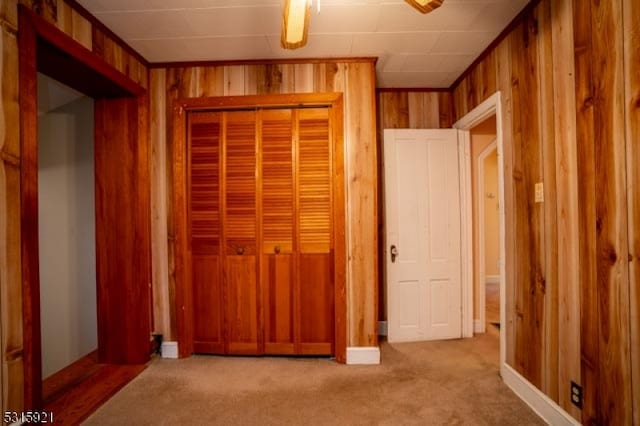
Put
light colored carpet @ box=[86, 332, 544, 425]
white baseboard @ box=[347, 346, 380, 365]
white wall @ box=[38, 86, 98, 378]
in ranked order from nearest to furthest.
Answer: light colored carpet @ box=[86, 332, 544, 425]
white baseboard @ box=[347, 346, 380, 365]
white wall @ box=[38, 86, 98, 378]

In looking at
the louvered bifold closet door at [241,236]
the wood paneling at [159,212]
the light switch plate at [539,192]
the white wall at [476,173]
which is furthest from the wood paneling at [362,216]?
the wood paneling at [159,212]

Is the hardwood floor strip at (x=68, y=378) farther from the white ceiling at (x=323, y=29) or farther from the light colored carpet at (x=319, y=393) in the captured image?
the white ceiling at (x=323, y=29)

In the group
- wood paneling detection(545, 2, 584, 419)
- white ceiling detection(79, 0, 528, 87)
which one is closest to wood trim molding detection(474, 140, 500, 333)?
white ceiling detection(79, 0, 528, 87)

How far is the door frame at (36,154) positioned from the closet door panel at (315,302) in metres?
1.36

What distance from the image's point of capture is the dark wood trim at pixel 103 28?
6.45ft

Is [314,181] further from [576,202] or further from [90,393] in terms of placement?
[90,393]

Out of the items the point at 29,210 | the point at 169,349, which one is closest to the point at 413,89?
the point at 29,210

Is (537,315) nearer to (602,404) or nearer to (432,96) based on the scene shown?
(602,404)

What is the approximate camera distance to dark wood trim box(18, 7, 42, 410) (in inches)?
63.5

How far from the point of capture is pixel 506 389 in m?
2.20

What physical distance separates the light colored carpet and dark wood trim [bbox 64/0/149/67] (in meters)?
2.62

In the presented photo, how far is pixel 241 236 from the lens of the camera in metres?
2.71

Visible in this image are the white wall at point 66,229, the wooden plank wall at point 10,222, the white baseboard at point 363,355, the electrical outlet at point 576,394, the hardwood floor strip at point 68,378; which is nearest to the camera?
the wooden plank wall at point 10,222

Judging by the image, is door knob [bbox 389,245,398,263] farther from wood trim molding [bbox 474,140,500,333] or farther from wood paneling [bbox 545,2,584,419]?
wood paneling [bbox 545,2,584,419]
